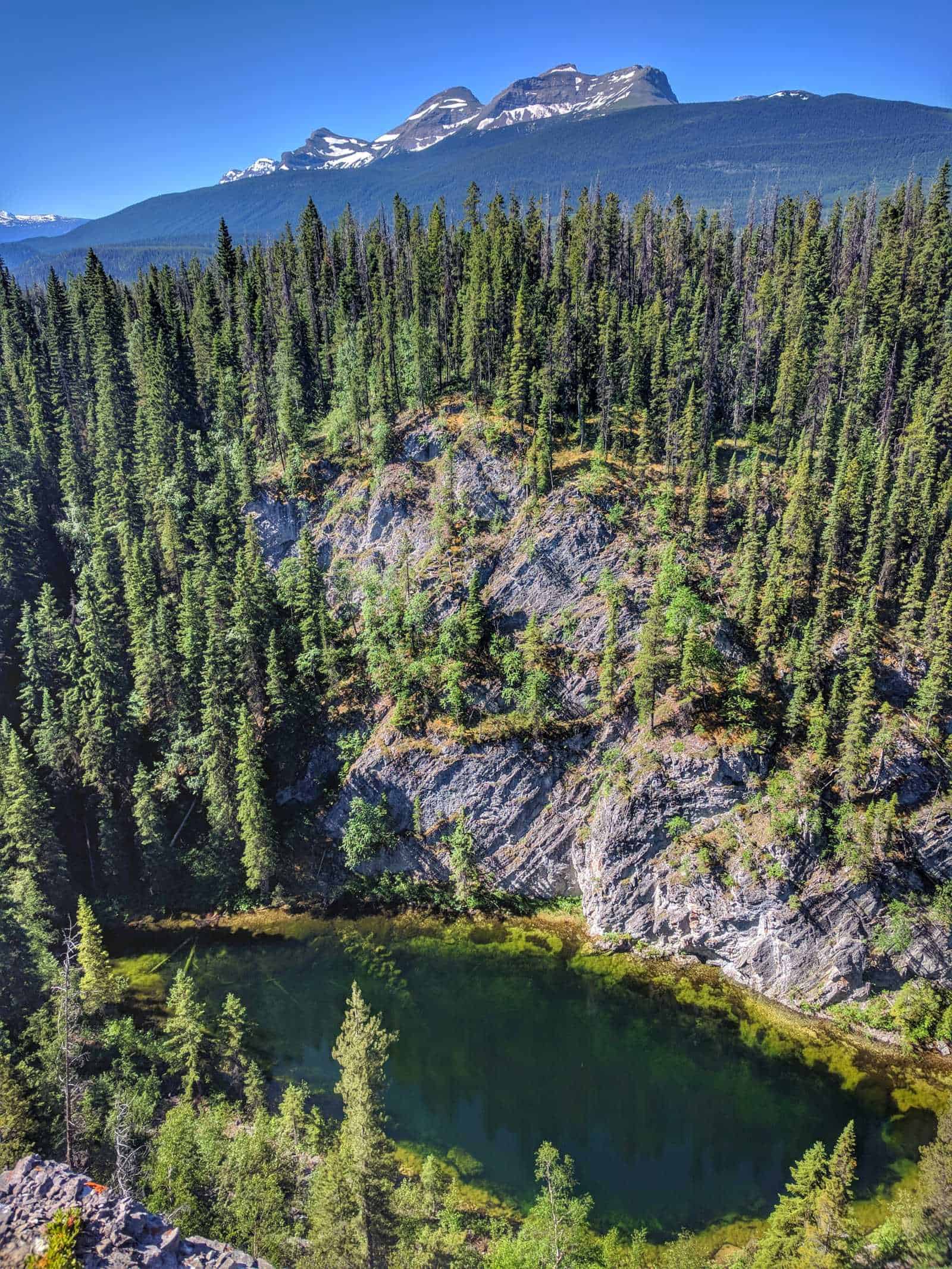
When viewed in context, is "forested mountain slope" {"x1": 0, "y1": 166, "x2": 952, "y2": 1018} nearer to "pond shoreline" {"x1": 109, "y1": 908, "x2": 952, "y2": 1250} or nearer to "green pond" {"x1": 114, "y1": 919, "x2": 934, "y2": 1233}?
"pond shoreline" {"x1": 109, "y1": 908, "x2": 952, "y2": 1250}

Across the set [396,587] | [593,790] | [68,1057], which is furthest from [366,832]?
[68,1057]

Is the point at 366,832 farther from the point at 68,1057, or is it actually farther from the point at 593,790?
the point at 68,1057

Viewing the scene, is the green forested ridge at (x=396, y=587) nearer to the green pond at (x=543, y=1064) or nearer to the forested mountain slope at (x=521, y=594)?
the forested mountain slope at (x=521, y=594)

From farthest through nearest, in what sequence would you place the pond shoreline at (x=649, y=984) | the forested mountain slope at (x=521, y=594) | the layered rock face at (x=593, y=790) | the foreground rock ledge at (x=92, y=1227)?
the forested mountain slope at (x=521, y=594) → the layered rock face at (x=593, y=790) → the pond shoreline at (x=649, y=984) → the foreground rock ledge at (x=92, y=1227)

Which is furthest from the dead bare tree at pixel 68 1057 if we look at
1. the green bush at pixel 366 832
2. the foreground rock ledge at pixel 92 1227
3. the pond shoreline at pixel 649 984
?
the green bush at pixel 366 832

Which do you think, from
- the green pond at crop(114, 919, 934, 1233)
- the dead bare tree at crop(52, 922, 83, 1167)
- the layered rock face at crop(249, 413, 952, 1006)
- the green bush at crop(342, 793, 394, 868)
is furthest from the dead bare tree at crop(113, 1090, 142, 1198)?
the layered rock face at crop(249, 413, 952, 1006)
